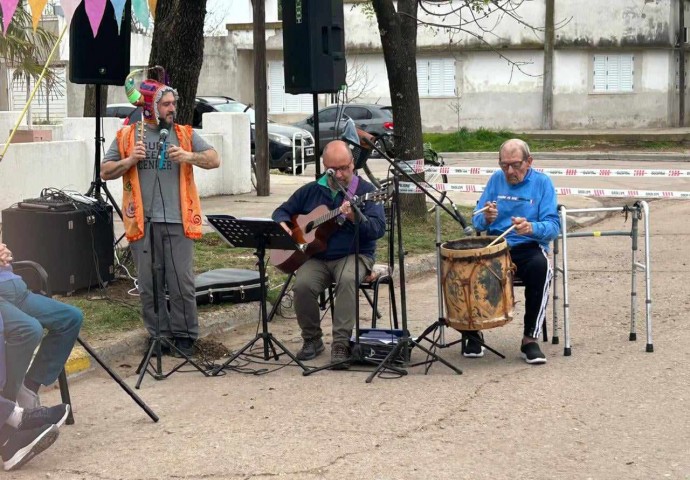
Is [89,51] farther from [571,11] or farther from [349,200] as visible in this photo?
[571,11]

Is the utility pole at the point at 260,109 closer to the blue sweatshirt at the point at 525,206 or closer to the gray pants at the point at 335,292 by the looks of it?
the gray pants at the point at 335,292

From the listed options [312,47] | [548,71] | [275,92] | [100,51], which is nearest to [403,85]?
[312,47]

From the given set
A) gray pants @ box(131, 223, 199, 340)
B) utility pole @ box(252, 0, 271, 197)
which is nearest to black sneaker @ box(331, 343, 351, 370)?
gray pants @ box(131, 223, 199, 340)

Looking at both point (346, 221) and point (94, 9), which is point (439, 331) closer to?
point (346, 221)

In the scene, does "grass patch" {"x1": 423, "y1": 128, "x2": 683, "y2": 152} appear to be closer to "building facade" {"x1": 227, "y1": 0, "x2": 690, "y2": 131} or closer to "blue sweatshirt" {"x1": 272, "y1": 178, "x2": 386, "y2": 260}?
"building facade" {"x1": 227, "y1": 0, "x2": 690, "y2": 131}

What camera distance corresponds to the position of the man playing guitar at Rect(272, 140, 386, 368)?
7945 mm

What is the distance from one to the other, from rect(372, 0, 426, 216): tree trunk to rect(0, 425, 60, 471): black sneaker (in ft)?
29.0

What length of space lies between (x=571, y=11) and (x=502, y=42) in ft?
7.99

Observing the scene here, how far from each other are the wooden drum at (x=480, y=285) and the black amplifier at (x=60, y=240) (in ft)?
11.6

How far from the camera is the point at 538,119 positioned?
38.1m

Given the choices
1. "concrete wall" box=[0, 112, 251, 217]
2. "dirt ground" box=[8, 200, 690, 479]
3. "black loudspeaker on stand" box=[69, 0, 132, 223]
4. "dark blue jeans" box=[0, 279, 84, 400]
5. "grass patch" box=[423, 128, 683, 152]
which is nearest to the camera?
"dirt ground" box=[8, 200, 690, 479]

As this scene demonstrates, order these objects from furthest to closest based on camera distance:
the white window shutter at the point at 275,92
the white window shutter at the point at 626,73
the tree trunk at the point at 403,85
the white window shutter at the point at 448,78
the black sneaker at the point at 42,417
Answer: the white window shutter at the point at 275,92 → the white window shutter at the point at 448,78 → the white window shutter at the point at 626,73 → the tree trunk at the point at 403,85 → the black sneaker at the point at 42,417

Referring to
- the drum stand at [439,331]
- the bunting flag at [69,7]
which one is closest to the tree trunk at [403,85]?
the drum stand at [439,331]

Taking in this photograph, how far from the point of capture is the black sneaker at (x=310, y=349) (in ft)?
26.6
